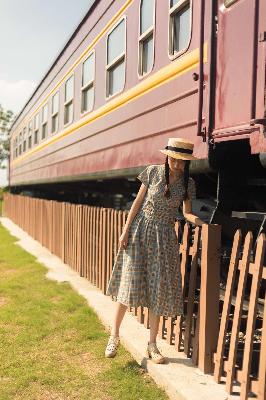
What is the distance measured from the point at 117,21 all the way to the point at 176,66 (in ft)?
6.70

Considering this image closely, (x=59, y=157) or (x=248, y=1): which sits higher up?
(x=248, y=1)

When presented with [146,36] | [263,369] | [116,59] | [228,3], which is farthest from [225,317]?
[116,59]

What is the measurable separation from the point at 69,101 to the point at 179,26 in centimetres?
474

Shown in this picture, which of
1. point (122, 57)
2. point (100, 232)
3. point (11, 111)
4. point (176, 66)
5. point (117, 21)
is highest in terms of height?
point (11, 111)

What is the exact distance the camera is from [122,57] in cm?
617

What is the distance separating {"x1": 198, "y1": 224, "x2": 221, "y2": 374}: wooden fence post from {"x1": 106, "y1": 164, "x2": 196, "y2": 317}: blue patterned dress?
273mm

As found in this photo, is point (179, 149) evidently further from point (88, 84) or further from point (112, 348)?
point (88, 84)

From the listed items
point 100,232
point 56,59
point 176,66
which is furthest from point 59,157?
point 176,66

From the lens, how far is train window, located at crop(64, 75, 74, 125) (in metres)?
8.97

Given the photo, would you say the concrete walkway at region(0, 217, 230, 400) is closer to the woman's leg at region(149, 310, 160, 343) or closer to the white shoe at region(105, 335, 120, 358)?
the white shoe at region(105, 335, 120, 358)

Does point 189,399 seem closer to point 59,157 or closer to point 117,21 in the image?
point 117,21

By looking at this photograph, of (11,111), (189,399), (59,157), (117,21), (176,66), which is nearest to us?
(189,399)

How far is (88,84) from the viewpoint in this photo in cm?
775

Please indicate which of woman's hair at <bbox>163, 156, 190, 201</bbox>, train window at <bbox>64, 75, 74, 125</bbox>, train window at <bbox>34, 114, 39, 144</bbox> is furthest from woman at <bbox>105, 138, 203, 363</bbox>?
train window at <bbox>34, 114, 39, 144</bbox>
